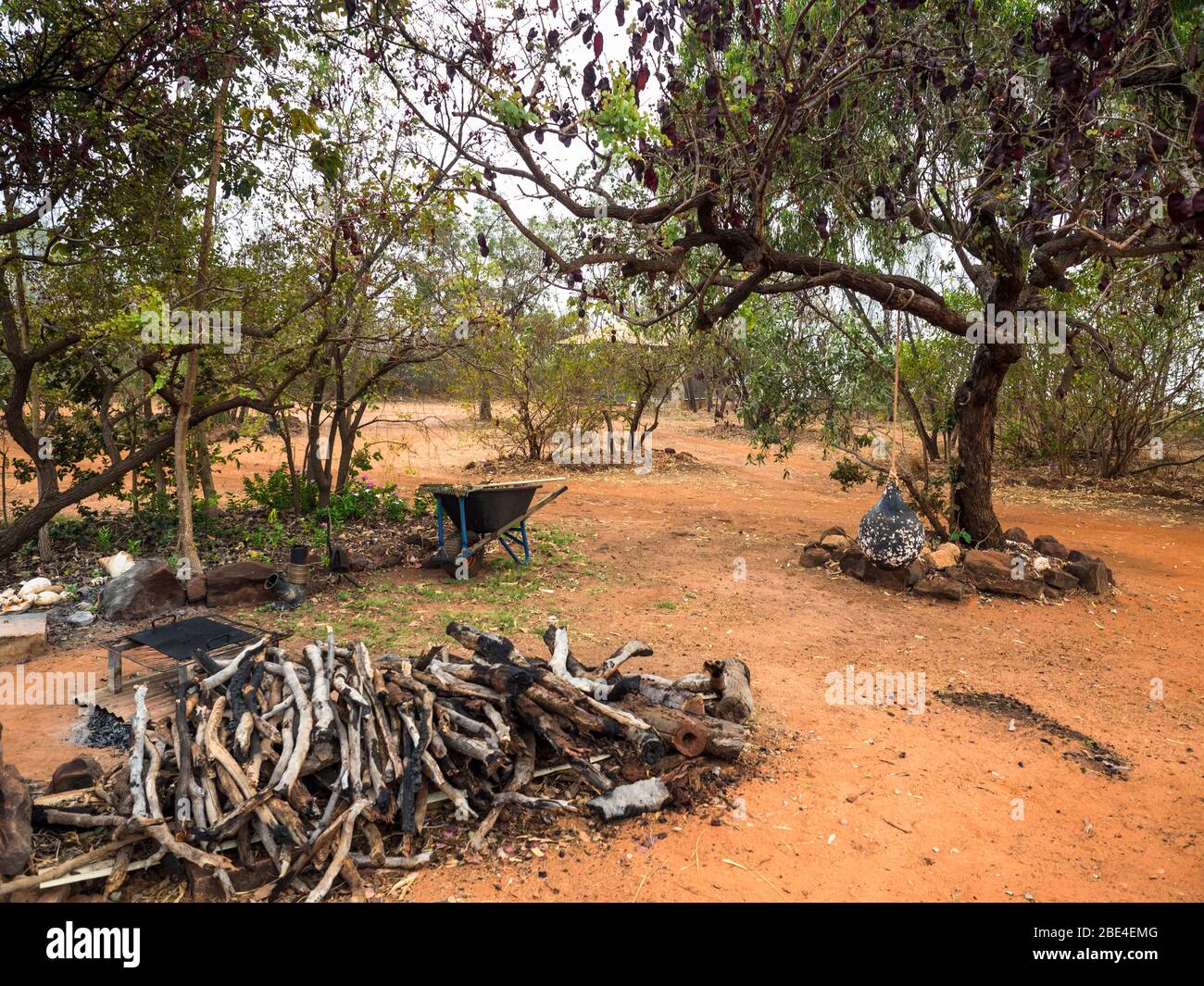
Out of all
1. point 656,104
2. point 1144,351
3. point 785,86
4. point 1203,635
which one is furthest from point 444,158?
point 1144,351

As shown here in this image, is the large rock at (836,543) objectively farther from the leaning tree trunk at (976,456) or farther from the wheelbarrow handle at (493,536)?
the wheelbarrow handle at (493,536)

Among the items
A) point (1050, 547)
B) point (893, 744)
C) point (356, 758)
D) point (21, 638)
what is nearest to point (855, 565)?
point (1050, 547)

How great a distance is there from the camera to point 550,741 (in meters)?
3.53

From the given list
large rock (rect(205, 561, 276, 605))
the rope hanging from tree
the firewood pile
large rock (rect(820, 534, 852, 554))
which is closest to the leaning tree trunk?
large rock (rect(820, 534, 852, 554))

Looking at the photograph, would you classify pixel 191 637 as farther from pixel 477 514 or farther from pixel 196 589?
pixel 477 514

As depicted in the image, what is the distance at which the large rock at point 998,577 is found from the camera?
6805 mm

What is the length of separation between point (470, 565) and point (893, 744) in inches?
175

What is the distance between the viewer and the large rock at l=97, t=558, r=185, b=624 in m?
5.99

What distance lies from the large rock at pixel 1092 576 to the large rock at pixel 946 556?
0.97m

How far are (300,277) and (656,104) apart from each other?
426cm

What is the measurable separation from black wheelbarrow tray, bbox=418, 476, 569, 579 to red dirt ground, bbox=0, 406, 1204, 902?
681 mm

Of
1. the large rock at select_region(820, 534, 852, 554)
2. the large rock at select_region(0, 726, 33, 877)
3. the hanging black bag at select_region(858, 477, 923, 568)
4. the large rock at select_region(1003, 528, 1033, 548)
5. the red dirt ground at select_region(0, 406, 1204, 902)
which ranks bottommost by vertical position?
the red dirt ground at select_region(0, 406, 1204, 902)

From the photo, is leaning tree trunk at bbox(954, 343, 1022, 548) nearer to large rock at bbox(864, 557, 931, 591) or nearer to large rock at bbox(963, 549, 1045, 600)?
large rock at bbox(963, 549, 1045, 600)

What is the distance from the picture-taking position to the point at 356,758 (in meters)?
3.23
